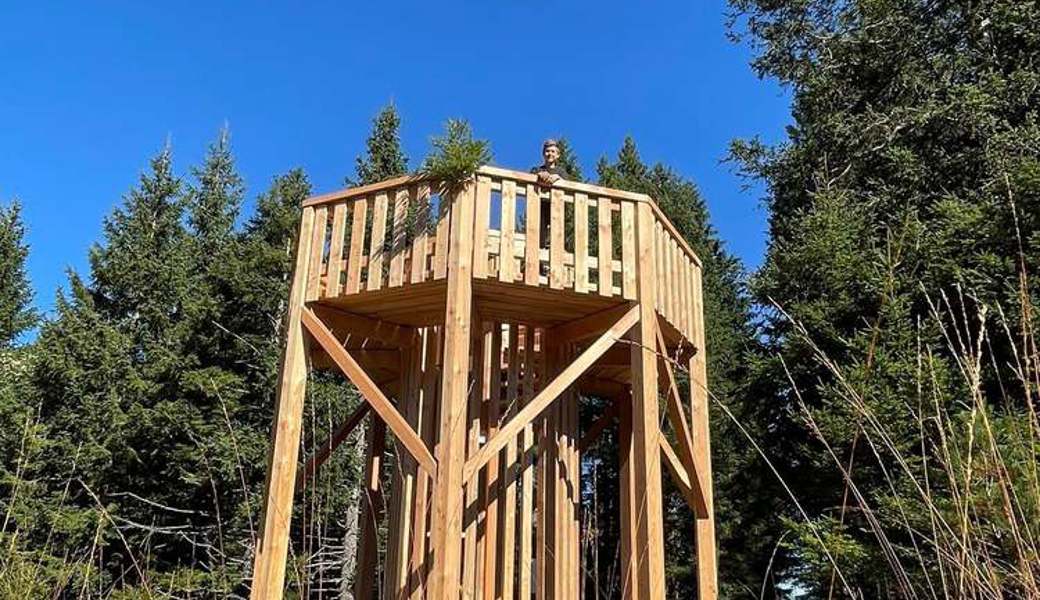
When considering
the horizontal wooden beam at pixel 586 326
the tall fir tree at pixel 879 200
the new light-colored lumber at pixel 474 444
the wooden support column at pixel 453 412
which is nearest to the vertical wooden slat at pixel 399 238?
the wooden support column at pixel 453 412

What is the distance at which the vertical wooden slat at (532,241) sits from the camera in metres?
4.37

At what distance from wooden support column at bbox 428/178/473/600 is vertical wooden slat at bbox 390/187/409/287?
0.33m

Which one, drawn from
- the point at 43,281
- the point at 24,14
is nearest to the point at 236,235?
the point at 43,281

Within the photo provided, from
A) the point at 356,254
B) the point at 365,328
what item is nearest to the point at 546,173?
the point at 356,254

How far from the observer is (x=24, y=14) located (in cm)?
916

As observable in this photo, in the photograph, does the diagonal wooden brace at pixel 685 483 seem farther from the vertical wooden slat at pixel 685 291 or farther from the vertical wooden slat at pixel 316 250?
the vertical wooden slat at pixel 316 250

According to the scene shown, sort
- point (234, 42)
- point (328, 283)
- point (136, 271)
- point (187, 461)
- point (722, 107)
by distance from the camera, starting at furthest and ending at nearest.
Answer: point (136, 271) < point (187, 461) < point (722, 107) < point (234, 42) < point (328, 283)

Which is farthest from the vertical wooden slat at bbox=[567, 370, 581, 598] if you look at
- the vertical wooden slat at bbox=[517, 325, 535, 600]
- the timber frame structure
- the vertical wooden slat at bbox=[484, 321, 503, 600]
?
the vertical wooden slat at bbox=[484, 321, 503, 600]

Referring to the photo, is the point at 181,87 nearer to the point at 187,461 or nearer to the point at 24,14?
the point at 24,14

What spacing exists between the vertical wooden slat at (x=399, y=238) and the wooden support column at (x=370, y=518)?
6.13ft

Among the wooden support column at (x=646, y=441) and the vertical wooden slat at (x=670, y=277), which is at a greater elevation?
the vertical wooden slat at (x=670, y=277)

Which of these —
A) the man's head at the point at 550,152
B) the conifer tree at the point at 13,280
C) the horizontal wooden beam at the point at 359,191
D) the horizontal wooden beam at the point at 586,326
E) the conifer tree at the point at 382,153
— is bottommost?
the horizontal wooden beam at the point at 586,326

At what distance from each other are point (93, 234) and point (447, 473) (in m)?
16.4

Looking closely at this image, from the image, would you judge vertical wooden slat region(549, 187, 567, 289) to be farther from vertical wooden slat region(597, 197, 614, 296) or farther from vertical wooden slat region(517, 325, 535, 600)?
vertical wooden slat region(517, 325, 535, 600)
